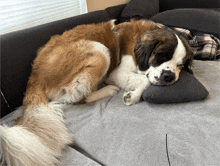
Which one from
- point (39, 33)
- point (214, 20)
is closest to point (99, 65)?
point (39, 33)

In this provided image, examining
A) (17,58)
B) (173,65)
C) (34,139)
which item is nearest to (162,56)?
(173,65)

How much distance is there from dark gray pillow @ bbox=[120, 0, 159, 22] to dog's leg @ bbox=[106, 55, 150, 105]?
132 cm

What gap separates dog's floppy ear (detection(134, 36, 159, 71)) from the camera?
148 centimetres

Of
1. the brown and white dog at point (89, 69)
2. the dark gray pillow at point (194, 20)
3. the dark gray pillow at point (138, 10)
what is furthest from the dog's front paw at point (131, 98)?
the dark gray pillow at point (138, 10)

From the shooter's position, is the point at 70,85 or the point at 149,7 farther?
the point at 149,7

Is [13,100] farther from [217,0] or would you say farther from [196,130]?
[217,0]

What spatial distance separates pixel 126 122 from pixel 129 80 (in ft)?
1.85

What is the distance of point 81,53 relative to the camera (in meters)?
1.46

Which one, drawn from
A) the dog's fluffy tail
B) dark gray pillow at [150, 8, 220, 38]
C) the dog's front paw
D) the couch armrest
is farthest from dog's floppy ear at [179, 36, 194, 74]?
the couch armrest

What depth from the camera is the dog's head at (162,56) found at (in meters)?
1.33

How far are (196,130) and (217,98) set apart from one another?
447 mm

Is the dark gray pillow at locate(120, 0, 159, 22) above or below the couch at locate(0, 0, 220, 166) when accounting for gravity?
above

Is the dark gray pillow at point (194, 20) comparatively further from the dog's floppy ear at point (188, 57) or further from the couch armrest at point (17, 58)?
the couch armrest at point (17, 58)

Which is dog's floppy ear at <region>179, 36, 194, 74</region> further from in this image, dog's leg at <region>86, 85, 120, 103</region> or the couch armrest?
the couch armrest
